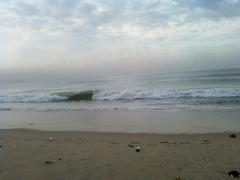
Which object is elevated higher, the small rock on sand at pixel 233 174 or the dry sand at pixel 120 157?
the small rock on sand at pixel 233 174

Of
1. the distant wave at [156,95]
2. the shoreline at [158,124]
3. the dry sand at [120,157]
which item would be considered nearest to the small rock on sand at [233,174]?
the dry sand at [120,157]

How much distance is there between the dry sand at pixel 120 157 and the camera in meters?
3.46

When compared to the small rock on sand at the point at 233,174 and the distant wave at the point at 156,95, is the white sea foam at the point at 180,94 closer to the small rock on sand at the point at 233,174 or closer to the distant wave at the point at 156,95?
the distant wave at the point at 156,95

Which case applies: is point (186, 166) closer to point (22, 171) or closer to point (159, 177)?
point (159, 177)

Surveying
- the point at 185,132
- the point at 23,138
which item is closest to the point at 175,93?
the point at 185,132

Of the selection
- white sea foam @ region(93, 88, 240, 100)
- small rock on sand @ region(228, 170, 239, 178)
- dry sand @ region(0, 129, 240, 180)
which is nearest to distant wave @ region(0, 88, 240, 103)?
white sea foam @ region(93, 88, 240, 100)

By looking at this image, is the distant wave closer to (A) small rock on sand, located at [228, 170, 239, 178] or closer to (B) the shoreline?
(B) the shoreline

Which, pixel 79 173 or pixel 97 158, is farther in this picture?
pixel 97 158

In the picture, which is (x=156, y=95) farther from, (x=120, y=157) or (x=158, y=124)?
(x=120, y=157)

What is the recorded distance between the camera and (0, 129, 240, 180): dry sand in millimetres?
3455

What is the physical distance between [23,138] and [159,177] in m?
4.71

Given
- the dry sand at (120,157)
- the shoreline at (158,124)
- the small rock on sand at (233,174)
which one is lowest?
the shoreline at (158,124)

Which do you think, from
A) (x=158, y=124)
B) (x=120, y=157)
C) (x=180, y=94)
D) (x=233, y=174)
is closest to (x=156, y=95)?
(x=180, y=94)

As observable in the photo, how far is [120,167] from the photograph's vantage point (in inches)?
147
